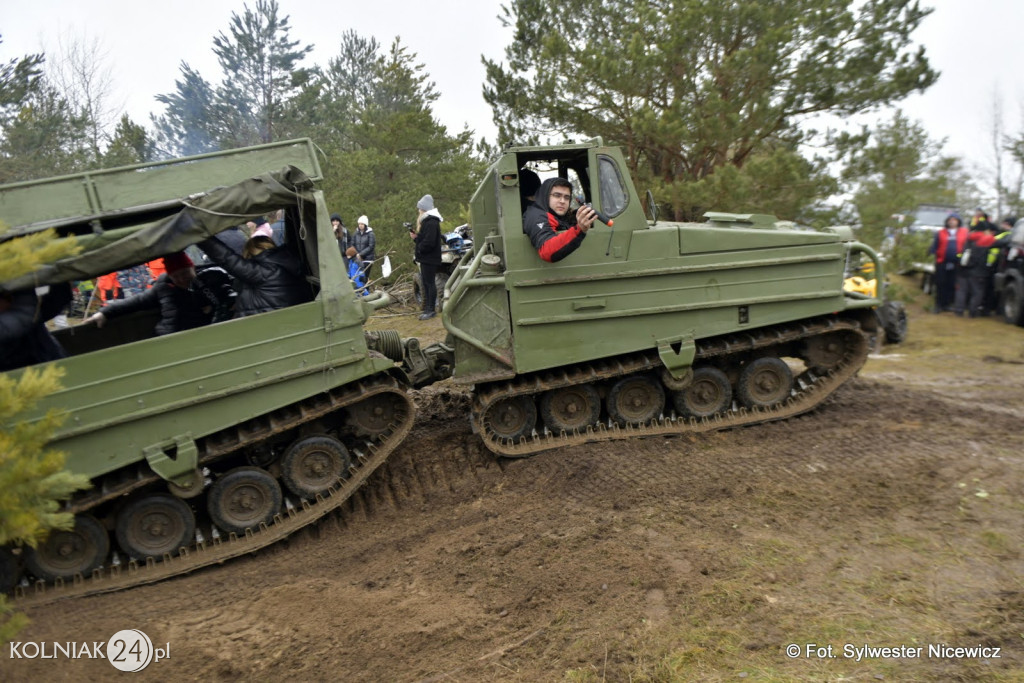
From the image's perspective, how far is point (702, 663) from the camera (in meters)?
3.97

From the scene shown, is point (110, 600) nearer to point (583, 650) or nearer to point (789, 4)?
point (583, 650)

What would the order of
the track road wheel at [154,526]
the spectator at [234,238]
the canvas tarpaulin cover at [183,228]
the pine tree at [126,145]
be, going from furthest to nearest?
the pine tree at [126,145]
the spectator at [234,238]
the track road wheel at [154,526]
the canvas tarpaulin cover at [183,228]

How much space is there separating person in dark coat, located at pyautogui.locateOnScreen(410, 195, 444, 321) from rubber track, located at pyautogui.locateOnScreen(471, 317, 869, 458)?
18.5ft

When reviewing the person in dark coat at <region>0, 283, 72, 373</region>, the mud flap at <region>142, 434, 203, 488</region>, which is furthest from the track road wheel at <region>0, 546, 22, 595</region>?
the person in dark coat at <region>0, 283, 72, 373</region>

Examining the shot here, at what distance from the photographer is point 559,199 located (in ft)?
22.4

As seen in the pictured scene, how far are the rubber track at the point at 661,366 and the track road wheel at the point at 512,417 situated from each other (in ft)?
0.20

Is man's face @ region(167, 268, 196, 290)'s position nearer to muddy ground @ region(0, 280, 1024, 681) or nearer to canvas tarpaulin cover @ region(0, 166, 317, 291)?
canvas tarpaulin cover @ region(0, 166, 317, 291)

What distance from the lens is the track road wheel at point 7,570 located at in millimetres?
5586

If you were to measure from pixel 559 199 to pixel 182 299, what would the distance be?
A: 348 centimetres

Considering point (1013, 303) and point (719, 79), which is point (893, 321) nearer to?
point (1013, 303)

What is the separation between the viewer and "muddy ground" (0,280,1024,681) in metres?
4.17

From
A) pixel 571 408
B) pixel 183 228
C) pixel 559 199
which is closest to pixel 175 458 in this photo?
pixel 183 228

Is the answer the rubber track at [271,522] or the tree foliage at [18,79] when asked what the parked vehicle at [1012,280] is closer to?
the rubber track at [271,522]

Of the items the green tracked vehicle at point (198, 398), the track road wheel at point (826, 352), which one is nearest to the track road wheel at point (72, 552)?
the green tracked vehicle at point (198, 398)
